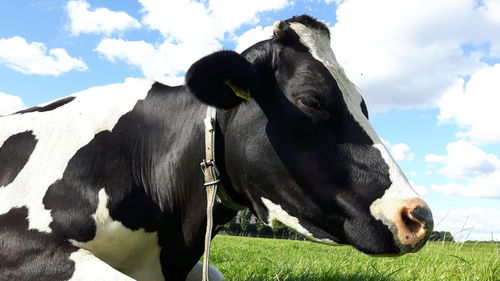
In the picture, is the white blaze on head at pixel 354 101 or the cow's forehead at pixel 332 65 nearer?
the white blaze on head at pixel 354 101

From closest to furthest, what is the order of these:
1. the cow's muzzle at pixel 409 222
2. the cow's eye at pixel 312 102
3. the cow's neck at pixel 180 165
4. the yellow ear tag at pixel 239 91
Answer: the cow's muzzle at pixel 409 222
the cow's eye at pixel 312 102
the yellow ear tag at pixel 239 91
the cow's neck at pixel 180 165

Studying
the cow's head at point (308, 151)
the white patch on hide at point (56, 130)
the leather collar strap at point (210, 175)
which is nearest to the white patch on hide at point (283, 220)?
the cow's head at point (308, 151)

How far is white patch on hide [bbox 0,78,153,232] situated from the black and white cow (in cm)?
1

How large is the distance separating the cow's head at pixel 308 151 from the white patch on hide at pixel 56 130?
3.68 ft

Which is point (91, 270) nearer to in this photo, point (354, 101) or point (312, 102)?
point (312, 102)

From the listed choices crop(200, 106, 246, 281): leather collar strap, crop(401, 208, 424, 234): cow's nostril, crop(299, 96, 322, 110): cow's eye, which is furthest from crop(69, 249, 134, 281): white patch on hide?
crop(401, 208, 424, 234): cow's nostril

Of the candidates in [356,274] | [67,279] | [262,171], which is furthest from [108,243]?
[356,274]

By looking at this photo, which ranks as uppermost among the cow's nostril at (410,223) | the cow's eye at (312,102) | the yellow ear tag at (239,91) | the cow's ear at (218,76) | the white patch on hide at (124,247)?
the cow's ear at (218,76)

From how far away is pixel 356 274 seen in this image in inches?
231

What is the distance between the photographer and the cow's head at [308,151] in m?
3.10

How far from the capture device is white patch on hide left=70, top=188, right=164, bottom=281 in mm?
3725

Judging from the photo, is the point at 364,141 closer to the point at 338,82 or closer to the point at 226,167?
the point at 338,82

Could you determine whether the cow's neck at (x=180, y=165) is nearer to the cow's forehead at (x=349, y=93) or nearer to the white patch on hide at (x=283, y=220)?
the white patch on hide at (x=283, y=220)

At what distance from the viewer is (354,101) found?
3455mm
